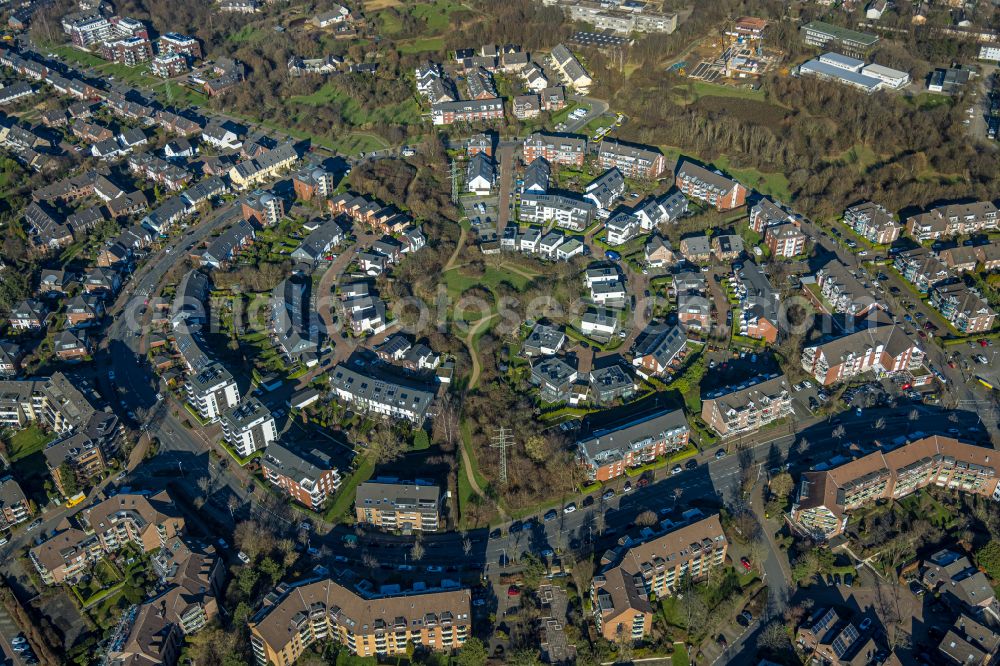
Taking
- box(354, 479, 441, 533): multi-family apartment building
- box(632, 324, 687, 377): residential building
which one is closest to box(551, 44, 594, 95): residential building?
box(632, 324, 687, 377): residential building

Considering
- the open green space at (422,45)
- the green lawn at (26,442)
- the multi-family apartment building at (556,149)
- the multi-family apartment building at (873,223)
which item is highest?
the open green space at (422,45)

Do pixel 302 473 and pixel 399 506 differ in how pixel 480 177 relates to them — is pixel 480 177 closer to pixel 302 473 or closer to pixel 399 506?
Answer: pixel 302 473

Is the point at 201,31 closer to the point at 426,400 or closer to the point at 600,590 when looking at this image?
the point at 426,400

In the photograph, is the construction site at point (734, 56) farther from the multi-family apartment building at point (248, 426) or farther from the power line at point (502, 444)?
the multi-family apartment building at point (248, 426)

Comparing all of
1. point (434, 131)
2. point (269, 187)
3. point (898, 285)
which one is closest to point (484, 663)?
point (898, 285)

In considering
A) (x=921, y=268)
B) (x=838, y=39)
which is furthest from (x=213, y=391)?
(x=838, y=39)

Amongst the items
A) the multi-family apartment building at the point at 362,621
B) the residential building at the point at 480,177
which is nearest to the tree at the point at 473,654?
the multi-family apartment building at the point at 362,621
